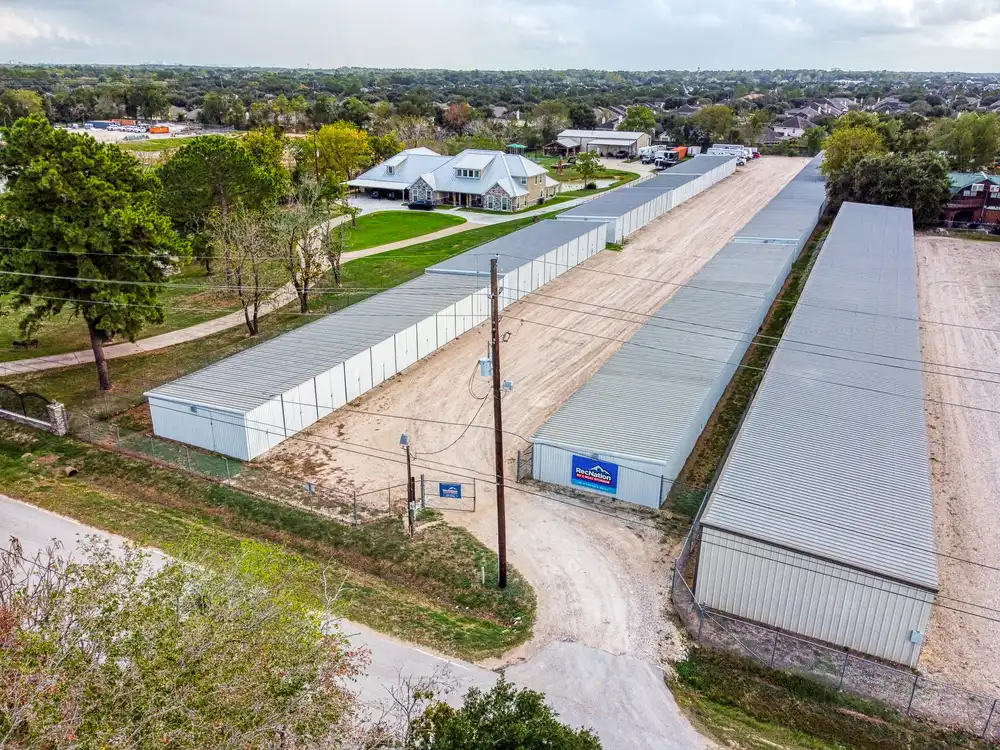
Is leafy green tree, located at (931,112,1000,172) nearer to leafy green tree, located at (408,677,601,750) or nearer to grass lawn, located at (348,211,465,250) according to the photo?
grass lawn, located at (348,211,465,250)

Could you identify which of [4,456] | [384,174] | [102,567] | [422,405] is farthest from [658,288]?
[384,174]

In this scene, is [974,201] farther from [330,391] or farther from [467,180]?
[330,391]

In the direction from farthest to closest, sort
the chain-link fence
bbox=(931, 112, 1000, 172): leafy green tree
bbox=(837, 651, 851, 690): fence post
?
bbox=(931, 112, 1000, 172): leafy green tree
bbox=(837, 651, 851, 690): fence post
the chain-link fence

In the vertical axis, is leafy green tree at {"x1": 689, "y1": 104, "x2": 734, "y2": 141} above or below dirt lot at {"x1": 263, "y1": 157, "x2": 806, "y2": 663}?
above

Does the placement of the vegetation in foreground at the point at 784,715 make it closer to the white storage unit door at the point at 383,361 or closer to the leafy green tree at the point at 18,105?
the white storage unit door at the point at 383,361

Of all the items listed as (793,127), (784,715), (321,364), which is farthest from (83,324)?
(793,127)

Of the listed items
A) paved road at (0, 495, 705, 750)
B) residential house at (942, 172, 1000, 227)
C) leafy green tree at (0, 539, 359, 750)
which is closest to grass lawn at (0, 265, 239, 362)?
paved road at (0, 495, 705, 750)

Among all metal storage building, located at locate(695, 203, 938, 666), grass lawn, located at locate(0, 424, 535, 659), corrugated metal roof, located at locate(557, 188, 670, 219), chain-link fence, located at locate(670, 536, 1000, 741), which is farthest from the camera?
corrugated metal roof, located at locate(557, 188, 670, 219)

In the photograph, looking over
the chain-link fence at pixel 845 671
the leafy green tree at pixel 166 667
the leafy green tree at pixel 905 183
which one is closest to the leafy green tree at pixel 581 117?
the leafy green tree at pixel 905 183
